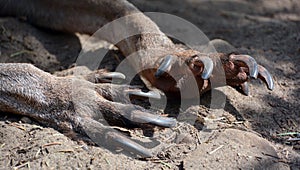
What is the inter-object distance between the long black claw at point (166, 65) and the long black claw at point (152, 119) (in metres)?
0.36

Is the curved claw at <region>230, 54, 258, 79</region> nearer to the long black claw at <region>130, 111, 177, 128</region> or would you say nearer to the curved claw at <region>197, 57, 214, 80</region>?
the curved claw at <region>197, 57, 214, 80</region>

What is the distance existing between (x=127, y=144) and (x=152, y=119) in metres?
0.19

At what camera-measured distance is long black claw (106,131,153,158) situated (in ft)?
8.59

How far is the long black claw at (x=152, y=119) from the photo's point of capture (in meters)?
2.65

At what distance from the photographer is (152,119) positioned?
267 centimetres

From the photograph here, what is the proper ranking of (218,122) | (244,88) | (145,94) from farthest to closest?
(244,88) → (218,122) → (145,94)

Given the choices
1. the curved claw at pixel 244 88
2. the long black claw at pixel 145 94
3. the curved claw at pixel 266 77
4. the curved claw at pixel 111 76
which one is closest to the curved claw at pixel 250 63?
the curved claw at pixel 266 77

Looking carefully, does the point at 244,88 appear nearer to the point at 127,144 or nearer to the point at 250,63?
the point at 250,63

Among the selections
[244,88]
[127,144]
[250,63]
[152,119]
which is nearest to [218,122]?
[244,88]

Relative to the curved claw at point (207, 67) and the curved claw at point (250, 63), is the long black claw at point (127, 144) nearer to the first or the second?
the curved claw at point (207, 67)

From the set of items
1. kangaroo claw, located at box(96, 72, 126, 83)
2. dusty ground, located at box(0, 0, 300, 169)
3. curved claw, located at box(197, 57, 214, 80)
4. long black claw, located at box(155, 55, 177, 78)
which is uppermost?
curved claw, located at box(197, 57, 214, 80)

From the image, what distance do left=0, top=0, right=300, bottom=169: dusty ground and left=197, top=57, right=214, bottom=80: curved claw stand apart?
297 mm

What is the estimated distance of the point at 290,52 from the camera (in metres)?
3.89

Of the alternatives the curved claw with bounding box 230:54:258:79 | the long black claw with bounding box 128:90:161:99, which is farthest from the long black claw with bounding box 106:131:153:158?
the curved claw with bounding box 230:54:258:79
